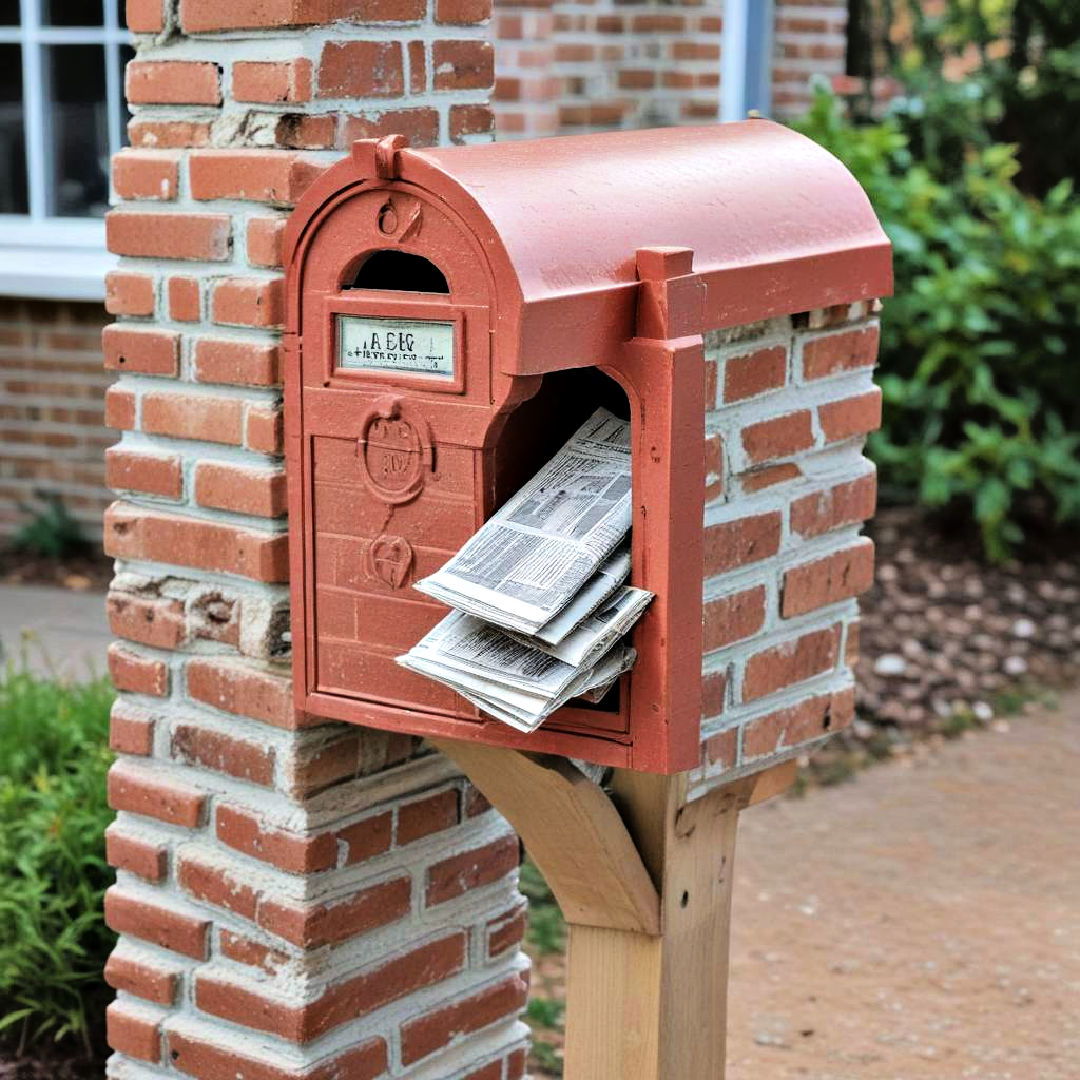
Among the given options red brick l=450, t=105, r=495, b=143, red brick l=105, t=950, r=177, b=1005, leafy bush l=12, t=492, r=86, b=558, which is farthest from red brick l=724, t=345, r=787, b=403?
leafy bush l=12, t=492, r=86, b=558

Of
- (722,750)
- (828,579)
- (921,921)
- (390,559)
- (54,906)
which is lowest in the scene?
(921,921)

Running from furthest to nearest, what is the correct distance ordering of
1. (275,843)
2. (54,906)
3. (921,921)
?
(921,921) < (54,906) < (275,843)

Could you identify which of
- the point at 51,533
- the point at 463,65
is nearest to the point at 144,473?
the point at 463,65

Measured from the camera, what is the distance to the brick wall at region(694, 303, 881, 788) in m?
1.97

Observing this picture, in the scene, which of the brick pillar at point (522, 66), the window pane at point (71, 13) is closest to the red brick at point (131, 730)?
the brick pillar at point (522, 66)

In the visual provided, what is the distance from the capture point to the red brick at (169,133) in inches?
84.7

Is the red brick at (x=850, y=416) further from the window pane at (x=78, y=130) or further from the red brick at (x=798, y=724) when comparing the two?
the window pane at (x=78, y=130)

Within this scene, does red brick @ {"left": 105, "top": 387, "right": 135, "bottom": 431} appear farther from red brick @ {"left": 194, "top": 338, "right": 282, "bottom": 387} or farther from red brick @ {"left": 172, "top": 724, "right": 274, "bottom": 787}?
red brick @ {"left": 172, "top": 724, "right": 274, "bottom": 787}

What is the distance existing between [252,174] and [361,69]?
0.18 meters

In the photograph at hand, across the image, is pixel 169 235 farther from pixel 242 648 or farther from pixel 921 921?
pixel 921 921

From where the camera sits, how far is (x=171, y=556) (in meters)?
2.25

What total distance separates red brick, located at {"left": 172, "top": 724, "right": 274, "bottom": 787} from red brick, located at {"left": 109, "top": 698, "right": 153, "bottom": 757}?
50 mm

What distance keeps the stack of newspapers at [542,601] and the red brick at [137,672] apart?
63cm

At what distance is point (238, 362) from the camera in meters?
2.12
